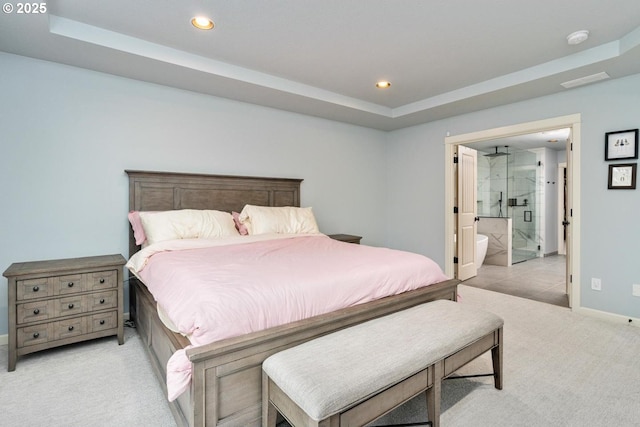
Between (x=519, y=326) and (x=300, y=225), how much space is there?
238cm

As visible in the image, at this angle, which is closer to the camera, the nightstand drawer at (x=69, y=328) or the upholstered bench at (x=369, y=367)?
the upholstered bench at (x=369, y=367)

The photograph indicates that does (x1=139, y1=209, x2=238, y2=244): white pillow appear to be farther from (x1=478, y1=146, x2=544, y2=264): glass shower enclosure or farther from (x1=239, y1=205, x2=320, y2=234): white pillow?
(x1=478, y1=146, x2=544, y2=264): glass shower enclosure

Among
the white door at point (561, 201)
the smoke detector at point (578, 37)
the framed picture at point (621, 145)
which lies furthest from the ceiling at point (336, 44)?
the white door at point (561, 201)

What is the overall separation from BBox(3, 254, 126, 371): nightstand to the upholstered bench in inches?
71.8

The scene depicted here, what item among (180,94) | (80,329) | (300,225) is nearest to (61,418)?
(80,329)

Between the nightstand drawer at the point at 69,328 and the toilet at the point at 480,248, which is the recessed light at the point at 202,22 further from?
the toilet at the point at 480,248

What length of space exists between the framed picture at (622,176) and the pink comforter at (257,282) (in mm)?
2214

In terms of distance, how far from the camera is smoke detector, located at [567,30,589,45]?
2510mm

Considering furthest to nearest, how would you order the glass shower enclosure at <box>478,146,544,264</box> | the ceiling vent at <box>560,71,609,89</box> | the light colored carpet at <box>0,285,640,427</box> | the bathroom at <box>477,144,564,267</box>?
1. the glass shower enclosure at <box>478,146,544,264</box>
2. the bathroom at <box>477,144,564,267</box>
3. the ceiling vent at <box>560,71,609,89</box>
4. the light colored carpet at <box>0,285,640,427</box>

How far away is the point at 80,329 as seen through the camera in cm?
253

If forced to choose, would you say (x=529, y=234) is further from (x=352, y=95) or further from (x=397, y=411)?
(x=397, y=411)

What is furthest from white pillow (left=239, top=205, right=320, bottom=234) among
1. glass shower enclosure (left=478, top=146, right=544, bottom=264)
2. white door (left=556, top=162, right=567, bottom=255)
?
white door (left=556, top=162, right=567, bottom=255)

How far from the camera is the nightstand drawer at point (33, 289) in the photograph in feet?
7.57

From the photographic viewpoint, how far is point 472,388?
2045mm
